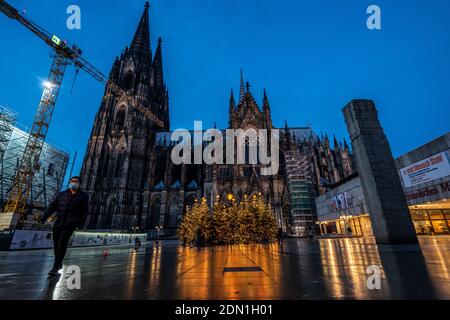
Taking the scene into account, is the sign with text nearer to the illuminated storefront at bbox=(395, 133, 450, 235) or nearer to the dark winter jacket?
the illuminated storefront at bbox=(395, 133, 450, 235)

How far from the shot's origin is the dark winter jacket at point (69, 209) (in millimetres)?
3910

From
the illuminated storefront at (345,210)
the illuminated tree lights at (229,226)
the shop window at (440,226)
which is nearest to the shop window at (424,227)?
the shop window at (440,226)

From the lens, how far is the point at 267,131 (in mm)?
38781

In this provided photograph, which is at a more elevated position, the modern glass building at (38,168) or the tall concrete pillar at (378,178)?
the modern glass building at (38,168)

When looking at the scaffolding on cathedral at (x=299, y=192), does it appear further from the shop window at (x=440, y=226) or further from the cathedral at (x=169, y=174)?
the shop window at (x=440, y=226)

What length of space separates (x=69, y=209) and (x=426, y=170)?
2365cm

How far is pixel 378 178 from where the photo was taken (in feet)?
27.2

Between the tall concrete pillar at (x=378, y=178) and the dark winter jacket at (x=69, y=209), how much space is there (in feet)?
30.7

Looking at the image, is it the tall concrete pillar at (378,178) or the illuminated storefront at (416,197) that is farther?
the illuminated storefront at (416,197)

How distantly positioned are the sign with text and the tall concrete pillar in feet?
40.5

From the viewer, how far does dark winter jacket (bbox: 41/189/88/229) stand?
391 cm
